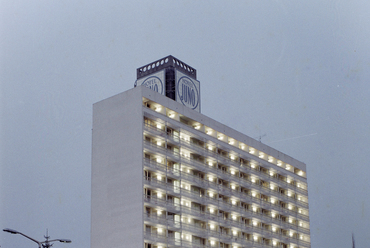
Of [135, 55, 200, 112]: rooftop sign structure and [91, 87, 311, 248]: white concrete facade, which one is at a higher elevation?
[135, 55, 200, 112]: rooftop sign structure

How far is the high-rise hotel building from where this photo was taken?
8794 centimetres

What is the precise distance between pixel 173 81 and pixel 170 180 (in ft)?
61.4

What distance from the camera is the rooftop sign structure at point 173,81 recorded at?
4063 inches

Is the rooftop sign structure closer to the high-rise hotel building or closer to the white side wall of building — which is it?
the high-rise hotel building

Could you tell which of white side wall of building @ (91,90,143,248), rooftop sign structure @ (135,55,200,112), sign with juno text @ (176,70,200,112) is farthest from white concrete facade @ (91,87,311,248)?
rooftop sign structure @ (135,55,200,112)

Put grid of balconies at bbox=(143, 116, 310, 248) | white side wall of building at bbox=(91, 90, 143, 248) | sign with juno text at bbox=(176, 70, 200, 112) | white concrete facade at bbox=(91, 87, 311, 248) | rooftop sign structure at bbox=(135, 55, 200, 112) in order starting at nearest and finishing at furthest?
white side wall of building at bbox=(91, 90, 143, 248) < white concrete facade at bbox=(91, 87, 311, 248) < grid of balconies at bbox=(143, 116, 310, 248) < rooftop sign structure at bbox=(135, 55, 200, 112) < sign with juno text at bbox=(176, 70, 200, 112)

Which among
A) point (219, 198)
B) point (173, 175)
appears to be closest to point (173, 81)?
point (173, 175)

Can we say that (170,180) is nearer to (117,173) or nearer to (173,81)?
(117,173)

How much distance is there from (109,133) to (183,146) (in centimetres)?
1235

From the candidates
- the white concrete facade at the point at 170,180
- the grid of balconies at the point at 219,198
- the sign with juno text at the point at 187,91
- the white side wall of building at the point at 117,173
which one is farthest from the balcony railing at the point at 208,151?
the sign with juno text at the point at 187,91

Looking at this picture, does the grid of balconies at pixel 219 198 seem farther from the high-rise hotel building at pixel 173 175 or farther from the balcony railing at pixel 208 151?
the high-rise hotel building at pixel 173 175

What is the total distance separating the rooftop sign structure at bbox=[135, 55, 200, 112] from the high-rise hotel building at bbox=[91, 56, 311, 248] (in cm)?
17

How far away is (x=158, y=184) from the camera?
90.1 metres

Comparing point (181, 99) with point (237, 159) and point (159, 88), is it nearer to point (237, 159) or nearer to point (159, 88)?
point (159, 88)
